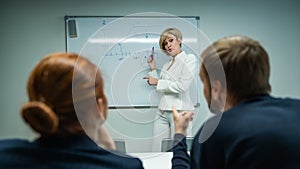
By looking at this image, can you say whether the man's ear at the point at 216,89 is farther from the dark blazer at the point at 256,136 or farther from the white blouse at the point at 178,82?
the white blouse at the point at 178,82

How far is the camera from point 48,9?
11.4 ft

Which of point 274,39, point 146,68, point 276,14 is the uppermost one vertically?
point 276,14

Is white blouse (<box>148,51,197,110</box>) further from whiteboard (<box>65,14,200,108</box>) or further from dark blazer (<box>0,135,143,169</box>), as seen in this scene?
dark blazer (<box>0,135,143,169</box>)

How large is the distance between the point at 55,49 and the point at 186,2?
55.3 inches

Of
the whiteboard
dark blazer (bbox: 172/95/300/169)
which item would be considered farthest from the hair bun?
the whiteboard

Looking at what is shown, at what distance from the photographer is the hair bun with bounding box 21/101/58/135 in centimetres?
85

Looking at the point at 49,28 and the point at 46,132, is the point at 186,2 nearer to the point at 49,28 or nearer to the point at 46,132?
the point at 49,28

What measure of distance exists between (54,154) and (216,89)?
499mm

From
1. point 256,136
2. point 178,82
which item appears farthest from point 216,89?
point 178,82

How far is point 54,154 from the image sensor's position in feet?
2.87

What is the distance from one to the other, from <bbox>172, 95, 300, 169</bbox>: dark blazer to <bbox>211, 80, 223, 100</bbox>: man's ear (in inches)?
3.1

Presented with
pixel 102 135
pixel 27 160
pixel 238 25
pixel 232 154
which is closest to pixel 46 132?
pixel 27 160

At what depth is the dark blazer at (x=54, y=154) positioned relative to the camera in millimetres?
871

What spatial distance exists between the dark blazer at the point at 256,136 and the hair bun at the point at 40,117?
44 cm
